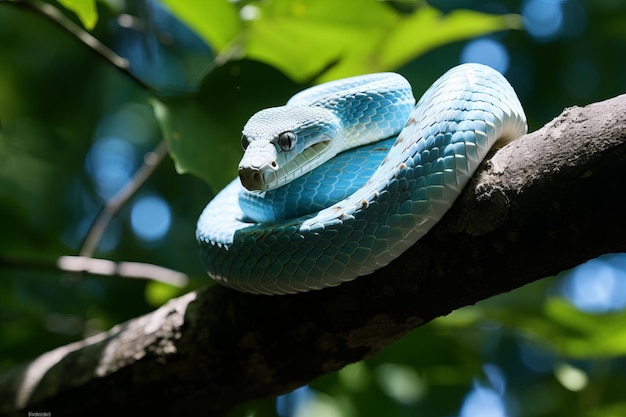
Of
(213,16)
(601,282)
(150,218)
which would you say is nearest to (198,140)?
(213,16)

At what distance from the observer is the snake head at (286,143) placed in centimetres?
161

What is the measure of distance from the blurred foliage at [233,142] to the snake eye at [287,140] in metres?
0.35

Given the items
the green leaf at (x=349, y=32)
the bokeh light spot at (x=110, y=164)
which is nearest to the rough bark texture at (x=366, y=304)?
the green leaf at (x=349, y=32)

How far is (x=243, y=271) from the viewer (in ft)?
5.41

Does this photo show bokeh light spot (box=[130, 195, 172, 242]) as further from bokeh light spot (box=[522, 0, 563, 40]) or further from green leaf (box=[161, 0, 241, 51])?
bokeh light spot (box=[522, 0, 563, 40])

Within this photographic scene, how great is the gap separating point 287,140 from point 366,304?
0.50 meters

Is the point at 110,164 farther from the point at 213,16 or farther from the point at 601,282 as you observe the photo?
the point at 601,282

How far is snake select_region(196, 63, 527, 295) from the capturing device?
1.37m

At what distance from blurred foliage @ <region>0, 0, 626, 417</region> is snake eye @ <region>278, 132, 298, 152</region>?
1.13ft

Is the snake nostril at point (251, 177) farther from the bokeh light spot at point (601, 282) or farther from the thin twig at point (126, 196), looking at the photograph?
the bokeh light spot at point (601, 282)

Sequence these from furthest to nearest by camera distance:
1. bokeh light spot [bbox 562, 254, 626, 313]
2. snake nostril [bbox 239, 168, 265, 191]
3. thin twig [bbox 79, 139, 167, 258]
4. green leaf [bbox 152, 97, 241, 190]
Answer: bokeh light spot [bbox 562, 254, 626, 313] < thin twig [bbox 79, 139, 167, 258] < green leaf [bbox 152, 97, 241, 190] < snake nostril [bbox 239, 168, 265, 191]

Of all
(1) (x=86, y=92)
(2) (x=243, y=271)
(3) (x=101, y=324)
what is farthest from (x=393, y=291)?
(1) (x=86, y=92)

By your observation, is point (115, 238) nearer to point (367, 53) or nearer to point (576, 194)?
point (367, 53)

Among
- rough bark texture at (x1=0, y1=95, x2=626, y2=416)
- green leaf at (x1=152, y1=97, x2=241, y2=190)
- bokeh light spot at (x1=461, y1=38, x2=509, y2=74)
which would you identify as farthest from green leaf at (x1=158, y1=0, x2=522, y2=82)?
bokeh light spot at (x1=461, y1=38, x2=509, y2=74)
